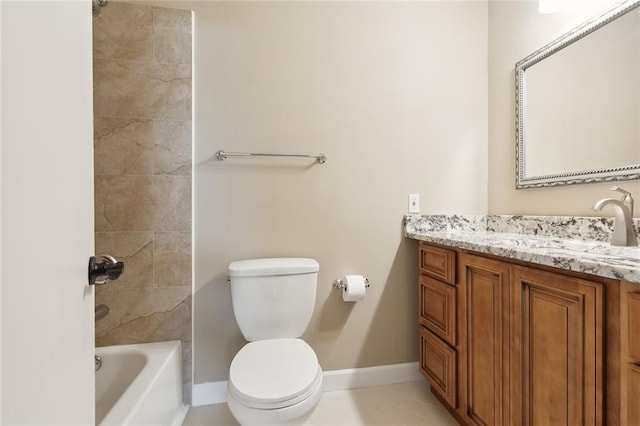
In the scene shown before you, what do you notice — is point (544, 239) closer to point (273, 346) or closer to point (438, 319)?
point (438, 319)

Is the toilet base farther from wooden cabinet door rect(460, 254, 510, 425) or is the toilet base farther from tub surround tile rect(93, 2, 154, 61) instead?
tub surround tile rect(93, 2, 154, 61)

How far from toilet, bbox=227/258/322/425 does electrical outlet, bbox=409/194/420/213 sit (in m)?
0.70

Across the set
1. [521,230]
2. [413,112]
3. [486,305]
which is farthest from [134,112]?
[521,230]

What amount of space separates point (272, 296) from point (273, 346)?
22 centimetres

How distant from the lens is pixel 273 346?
1255mm

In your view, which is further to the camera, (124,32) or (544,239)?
(124,32)

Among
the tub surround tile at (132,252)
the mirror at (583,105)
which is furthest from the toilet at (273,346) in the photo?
the mirror at (583,105)

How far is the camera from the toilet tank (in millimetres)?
1354

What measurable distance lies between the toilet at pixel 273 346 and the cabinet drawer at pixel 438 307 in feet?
2.02

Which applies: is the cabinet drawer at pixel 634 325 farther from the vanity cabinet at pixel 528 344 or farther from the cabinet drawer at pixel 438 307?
the cabinet drawer at pixel 438 307

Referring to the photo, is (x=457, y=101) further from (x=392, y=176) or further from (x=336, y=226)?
(x=336, y=226)

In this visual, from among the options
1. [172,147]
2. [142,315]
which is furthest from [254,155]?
[142,315]

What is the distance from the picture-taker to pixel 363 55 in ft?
5.41

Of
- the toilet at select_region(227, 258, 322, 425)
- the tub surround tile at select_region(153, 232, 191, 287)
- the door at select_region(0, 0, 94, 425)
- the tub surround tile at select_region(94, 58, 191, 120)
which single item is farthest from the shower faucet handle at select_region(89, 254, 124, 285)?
the tub surround tile at select_region(94, 58, 191, 120)
